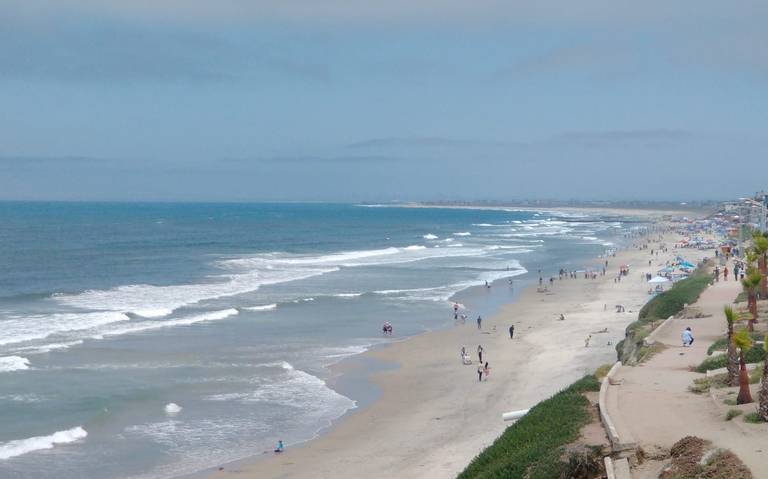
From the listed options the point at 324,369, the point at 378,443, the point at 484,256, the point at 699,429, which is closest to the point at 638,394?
the point at 699,429

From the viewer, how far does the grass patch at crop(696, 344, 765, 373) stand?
18406 millimetres

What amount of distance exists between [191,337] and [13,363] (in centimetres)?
807

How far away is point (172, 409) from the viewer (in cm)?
2461

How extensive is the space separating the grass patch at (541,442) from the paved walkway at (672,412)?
69cm

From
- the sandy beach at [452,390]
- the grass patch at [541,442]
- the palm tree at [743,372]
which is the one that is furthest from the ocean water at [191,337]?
the palm tree at [743,372]

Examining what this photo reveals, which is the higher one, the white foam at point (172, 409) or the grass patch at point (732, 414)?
the grass patch at point (732, 414)

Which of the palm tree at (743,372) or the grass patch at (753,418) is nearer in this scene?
the grass patch at (753,418)

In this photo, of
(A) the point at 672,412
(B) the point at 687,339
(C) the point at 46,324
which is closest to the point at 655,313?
(B) the point at 687,339

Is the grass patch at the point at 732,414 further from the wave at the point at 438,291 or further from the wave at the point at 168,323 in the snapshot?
the wave at the point at 438,291

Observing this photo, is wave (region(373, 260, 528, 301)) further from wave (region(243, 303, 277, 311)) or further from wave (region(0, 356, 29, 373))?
wave (region(0, 356, 29, 373))

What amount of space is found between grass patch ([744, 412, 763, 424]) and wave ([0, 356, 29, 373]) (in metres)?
23.9

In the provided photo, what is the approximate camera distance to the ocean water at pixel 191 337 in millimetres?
22000

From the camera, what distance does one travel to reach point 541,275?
64500 millimetres

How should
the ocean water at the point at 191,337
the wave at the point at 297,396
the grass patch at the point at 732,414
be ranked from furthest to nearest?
the wave at the point at 297,396 → the ocean water at the point at 191,337 → the grass patch at the point at 732,414
